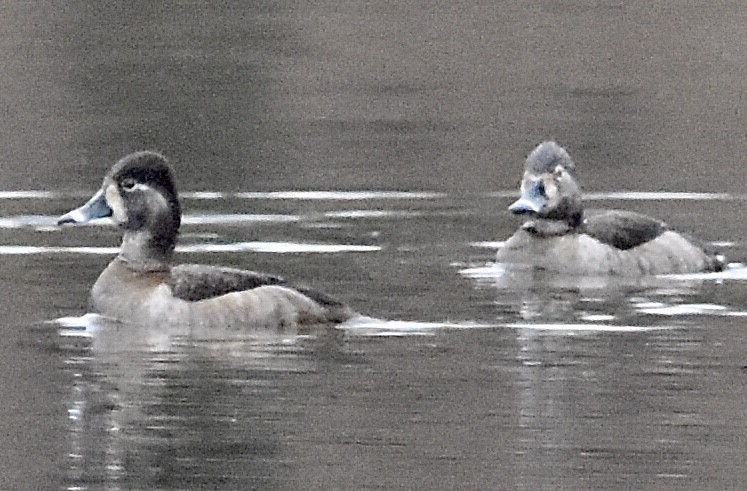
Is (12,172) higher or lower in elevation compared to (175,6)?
lower

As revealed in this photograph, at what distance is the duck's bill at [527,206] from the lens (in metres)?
16.8

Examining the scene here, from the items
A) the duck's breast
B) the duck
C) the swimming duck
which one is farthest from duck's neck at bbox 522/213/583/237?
the duck

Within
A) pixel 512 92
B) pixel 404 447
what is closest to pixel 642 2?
pixel 512 92

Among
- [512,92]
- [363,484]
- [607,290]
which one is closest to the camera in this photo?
[363,484]

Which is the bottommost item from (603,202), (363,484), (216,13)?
(363,484)

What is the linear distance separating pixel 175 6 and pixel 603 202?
639 inches

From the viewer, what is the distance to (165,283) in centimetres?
1398

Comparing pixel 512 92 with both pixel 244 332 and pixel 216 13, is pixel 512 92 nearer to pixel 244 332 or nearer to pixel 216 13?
pixel 216 13

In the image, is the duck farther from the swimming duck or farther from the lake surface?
the swimming duck

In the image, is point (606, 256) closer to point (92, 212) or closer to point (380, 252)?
point (380, 252)

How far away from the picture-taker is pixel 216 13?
112ft

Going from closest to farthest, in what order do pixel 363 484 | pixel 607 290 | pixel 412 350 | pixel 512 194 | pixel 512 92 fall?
1. pixel 363 484
2. pixel 412 350
3. pixel 607 290
4. pixel 512 194
5. pixel 512 92

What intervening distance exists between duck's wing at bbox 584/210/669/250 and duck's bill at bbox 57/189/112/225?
3674 mm

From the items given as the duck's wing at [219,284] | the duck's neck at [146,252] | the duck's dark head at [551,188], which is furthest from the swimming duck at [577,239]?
the duck's neck at [146,252]
